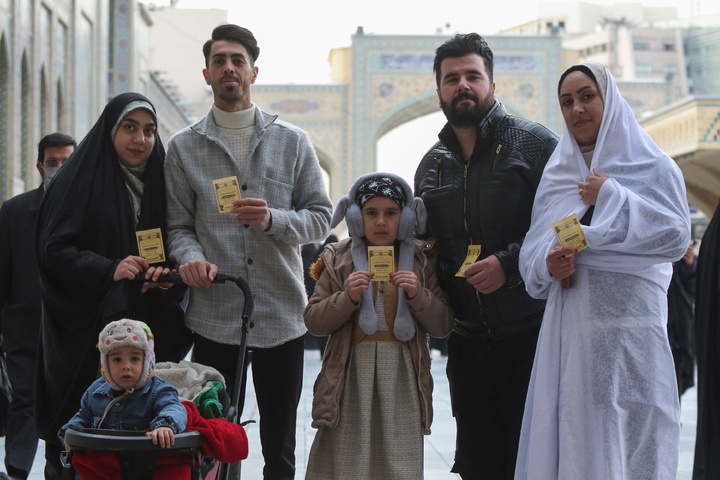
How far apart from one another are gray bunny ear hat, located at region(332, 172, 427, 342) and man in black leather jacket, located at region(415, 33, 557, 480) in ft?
0.33

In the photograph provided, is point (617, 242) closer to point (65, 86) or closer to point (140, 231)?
point (140, 231)

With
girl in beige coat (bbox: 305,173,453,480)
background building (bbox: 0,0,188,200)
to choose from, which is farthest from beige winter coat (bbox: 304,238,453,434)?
background building (bbox: 0,0,188,200)

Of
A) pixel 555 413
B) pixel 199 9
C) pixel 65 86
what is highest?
pixel 199 9

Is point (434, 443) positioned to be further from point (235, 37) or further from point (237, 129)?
point (235, 37)

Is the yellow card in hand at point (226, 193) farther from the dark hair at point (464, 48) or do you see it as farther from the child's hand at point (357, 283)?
the dark hair at point (464, 48)

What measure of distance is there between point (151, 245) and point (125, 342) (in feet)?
1.94

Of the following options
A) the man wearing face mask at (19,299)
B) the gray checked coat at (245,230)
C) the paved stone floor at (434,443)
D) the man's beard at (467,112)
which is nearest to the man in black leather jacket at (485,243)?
the man's beard at (467,112)

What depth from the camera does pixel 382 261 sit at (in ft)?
9.04

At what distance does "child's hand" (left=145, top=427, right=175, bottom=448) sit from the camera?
2107mm

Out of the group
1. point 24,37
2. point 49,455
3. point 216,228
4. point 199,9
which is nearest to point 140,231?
point 216,228

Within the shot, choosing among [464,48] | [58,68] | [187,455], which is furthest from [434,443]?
[58,68]

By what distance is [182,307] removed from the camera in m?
3.06

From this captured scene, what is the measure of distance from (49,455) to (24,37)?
6.48m

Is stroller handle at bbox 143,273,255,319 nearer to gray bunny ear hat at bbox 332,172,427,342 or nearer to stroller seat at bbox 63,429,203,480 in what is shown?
gray bunny ear hat at bbox 332,172,427,342
